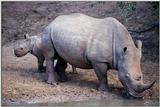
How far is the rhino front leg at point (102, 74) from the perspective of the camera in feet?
34.0

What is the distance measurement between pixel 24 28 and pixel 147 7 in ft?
12.1

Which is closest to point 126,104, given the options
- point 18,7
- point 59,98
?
point 59,98

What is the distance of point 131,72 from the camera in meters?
10.0

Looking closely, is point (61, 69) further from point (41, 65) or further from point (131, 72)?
point (131, 72)

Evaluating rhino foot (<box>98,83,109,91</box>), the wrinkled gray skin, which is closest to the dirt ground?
rhino foot (<box>98,83,109,91</box>)

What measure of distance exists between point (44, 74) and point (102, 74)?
1709mm

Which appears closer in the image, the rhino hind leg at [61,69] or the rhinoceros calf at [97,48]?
the rhinoceros calf at [97,48]

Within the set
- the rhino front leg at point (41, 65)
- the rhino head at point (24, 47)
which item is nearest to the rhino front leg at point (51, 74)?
the rhino front leg at point (41, 65)

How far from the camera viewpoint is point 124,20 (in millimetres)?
15344

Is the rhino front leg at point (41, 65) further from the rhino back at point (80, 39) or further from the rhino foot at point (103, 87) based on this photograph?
the rhino foot at point (103, 87)

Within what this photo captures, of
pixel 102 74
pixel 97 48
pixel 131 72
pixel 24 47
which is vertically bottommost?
pixel 102 74

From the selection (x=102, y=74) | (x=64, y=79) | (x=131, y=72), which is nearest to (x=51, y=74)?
(x=64, y=79)

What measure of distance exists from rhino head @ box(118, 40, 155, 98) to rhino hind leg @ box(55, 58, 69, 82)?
5.04ft

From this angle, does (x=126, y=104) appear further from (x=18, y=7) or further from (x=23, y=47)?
(x=18, y=7)
